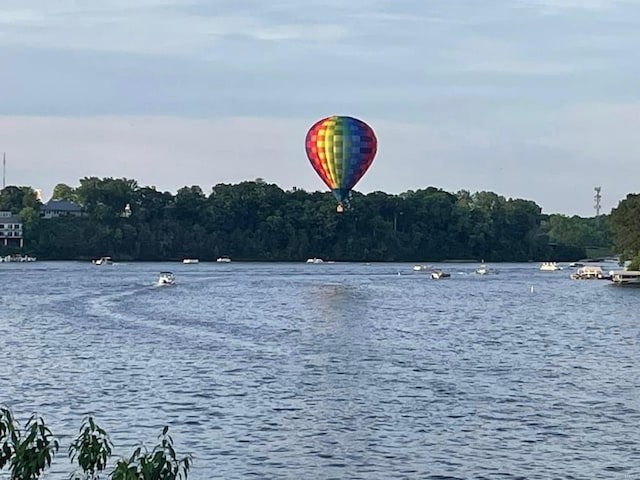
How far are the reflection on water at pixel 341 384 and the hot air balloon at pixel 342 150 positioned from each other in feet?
91.6

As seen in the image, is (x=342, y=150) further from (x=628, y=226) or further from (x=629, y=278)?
(x=628, y=226)

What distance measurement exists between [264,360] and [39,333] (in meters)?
17.4

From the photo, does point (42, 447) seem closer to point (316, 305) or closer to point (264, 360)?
point (264, 360)

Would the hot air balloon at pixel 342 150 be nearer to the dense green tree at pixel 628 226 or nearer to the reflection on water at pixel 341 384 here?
the reflection on water at pixel 341 384

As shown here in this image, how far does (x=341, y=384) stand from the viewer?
4253 centimetres

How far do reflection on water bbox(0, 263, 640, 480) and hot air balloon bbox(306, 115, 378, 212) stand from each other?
27.9 meters

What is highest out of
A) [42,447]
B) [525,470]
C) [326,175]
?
[326,175]

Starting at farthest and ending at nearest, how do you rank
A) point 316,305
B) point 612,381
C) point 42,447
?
1. point 316,305
2. point 612,381
3. point 42,447

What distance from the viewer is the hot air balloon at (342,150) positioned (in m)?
114

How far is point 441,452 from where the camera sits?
98.4 feet

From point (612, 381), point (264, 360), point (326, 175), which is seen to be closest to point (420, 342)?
point (264, 360)

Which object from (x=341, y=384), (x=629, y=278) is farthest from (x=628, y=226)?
(x=341, y=384)

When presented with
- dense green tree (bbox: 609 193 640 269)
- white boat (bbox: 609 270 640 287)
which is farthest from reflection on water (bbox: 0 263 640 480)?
dense green tree (bbox: 609 193 640 269)

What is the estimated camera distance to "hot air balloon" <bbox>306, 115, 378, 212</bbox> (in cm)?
11419
